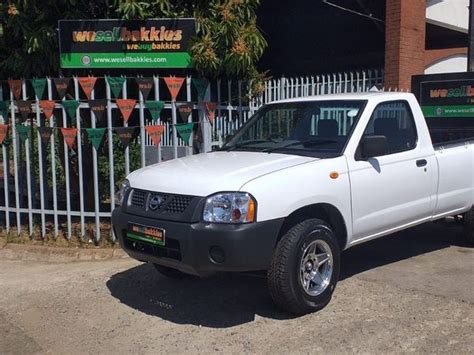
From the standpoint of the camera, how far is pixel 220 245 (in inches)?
174

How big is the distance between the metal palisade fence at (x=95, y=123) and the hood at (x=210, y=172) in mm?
2005

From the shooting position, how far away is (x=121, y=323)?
5051mm

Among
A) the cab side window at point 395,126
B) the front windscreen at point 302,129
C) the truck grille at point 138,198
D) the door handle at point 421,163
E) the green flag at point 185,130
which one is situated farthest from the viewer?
the green flag at point 185,130

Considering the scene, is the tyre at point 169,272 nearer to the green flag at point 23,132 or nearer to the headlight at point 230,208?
the headlight at point 230,208

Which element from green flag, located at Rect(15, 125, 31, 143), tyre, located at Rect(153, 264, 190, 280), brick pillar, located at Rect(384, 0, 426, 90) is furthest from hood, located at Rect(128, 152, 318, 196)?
brick pillar, located at Rect(384, 0, 426, 90)

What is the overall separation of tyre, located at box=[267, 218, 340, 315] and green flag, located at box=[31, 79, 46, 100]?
167 inches

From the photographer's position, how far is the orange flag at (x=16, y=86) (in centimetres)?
763

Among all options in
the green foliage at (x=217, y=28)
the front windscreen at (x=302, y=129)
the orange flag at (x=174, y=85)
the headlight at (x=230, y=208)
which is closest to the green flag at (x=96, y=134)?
the orange flag at (x=174, y=85)

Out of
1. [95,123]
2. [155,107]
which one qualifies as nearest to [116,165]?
[95,123]

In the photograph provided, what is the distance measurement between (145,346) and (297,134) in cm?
244

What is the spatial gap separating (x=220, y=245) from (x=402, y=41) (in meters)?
9.21

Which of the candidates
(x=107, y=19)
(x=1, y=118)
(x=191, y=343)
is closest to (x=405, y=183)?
(x=191, y=343)

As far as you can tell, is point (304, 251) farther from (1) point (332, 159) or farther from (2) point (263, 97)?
(2) point (263, 97)

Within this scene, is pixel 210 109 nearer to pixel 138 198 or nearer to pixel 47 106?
pixel 47 106
